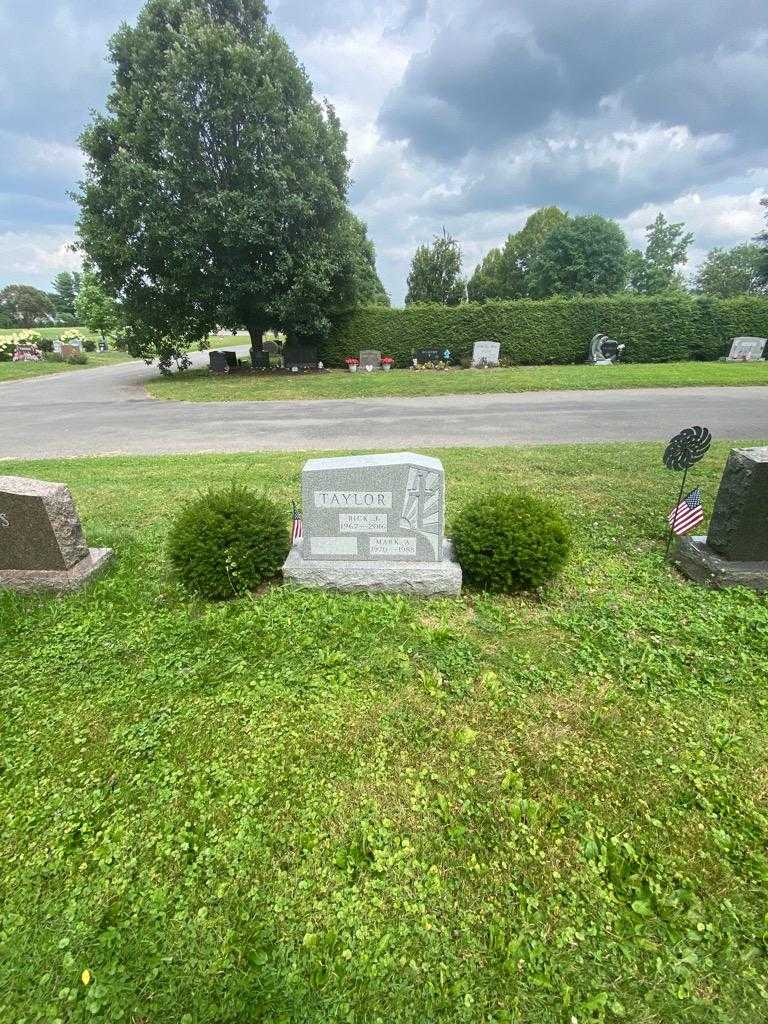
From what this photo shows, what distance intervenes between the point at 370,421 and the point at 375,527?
329 inches

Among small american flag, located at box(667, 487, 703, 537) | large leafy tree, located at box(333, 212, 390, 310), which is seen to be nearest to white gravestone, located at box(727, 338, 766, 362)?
large leafy tree, located at box(333, 212, 390, 310)

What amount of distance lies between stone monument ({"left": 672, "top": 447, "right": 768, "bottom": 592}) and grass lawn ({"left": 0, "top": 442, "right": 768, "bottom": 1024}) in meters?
0.26

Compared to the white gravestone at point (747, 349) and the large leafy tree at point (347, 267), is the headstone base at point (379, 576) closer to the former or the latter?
the large leafy tree at point (347, 267)

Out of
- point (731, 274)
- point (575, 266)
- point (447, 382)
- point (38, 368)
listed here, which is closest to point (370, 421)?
point (447, 382)

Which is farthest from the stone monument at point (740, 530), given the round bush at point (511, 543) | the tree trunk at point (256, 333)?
the tree trunk at point (256, 333)

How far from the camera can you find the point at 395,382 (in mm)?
18641

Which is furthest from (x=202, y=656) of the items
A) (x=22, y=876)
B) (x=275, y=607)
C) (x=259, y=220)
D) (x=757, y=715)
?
(x=259, y=220)

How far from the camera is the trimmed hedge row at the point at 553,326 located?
24.4 metres

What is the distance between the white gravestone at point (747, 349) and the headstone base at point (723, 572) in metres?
27.0

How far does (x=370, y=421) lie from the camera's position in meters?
12.2

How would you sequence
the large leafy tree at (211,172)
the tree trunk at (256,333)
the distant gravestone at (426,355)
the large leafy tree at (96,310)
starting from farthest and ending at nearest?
1. the large leafy tree at (96,310)
2. the distant gravestone at (426,355)
3. the tree trunk at (256,333)
4. the large leafy tree at (211,172)

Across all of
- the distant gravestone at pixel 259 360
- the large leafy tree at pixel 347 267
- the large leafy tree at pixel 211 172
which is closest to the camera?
the large leafy tree at pixel 211 172

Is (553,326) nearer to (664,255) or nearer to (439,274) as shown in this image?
(439,274)

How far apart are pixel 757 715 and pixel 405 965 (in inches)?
100.0
